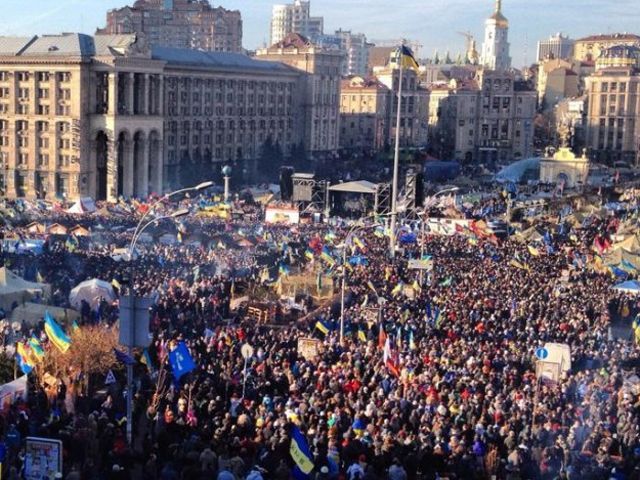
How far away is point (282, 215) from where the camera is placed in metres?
49.0

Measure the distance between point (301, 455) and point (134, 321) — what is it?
3.27 m

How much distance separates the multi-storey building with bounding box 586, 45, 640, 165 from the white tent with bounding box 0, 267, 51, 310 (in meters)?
90.6

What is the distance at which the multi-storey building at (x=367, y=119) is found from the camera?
360 feet

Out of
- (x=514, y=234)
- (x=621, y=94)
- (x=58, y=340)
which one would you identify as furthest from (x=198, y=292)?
(x=621, y=94)

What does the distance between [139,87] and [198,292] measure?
43.3 meters

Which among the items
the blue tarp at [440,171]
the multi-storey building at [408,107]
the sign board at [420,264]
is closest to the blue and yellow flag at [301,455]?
the sign board at [420,264]

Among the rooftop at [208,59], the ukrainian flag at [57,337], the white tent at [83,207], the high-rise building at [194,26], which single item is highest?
the high-rise building at [194,26]

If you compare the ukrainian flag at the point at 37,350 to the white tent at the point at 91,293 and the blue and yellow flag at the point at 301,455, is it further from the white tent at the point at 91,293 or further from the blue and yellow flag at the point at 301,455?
the white tent at the point at 91,293

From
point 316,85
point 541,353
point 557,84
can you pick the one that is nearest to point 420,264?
point 541,353

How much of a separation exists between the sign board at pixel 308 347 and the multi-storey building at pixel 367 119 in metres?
87.3

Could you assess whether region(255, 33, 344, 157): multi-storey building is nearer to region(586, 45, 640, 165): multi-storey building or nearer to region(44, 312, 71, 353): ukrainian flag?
region(586, 45, 640, 165): multi-storey building

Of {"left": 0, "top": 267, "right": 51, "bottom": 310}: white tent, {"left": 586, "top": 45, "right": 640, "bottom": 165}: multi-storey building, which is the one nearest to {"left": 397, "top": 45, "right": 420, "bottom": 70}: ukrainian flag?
{"left": 0, "top": 267, "right": 51, "bottom": 310}: white tent

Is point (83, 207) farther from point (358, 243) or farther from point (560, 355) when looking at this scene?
point (560, 355)

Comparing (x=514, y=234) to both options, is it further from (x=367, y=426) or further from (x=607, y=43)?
(x=607, y=43)
